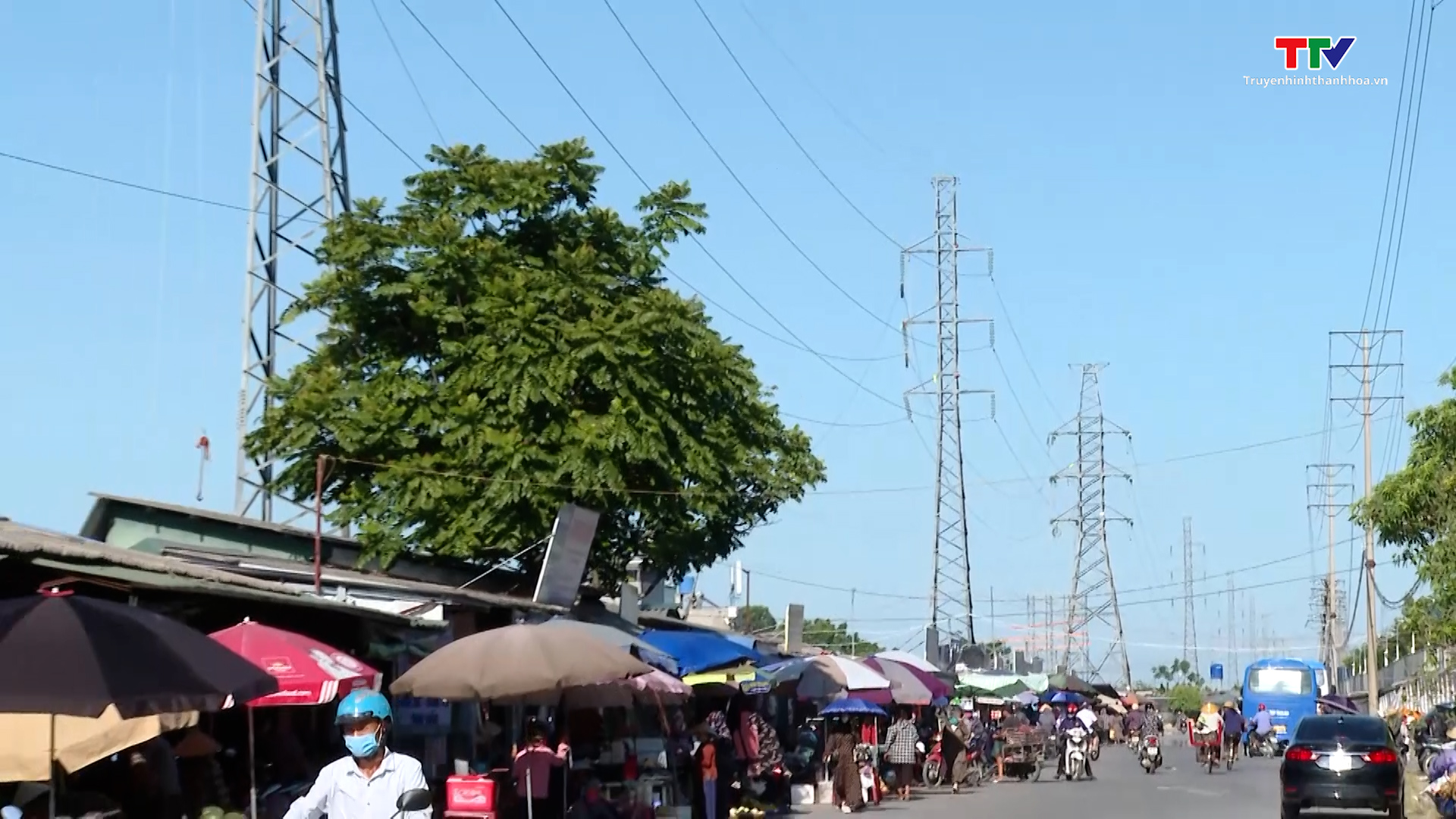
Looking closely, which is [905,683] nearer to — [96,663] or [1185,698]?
[96,663]

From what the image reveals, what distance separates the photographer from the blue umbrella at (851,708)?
30141 millimetres

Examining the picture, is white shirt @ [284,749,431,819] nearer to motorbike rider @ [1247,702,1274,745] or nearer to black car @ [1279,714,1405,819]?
black car @ [1279,714,1405,819]

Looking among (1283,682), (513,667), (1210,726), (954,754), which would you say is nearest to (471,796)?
(513,667)

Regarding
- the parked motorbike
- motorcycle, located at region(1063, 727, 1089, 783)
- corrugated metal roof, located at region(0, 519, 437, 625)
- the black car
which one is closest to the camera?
corrugated metal roof, located at region(0, 519, 437, 625)

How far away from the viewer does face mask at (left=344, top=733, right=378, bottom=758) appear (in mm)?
8055

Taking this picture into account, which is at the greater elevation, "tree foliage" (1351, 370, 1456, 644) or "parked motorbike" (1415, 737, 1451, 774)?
"tree foliage" (1351, 370, 1456, 644)

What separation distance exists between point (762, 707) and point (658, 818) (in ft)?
44.5

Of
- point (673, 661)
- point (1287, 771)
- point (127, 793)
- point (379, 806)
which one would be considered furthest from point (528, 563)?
point (379, 806)

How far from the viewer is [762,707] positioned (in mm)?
34125

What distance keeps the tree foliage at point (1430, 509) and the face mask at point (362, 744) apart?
70.0ft

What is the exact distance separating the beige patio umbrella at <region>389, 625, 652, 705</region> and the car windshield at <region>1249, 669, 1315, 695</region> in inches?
1683

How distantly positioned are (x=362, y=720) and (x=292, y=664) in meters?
6.08

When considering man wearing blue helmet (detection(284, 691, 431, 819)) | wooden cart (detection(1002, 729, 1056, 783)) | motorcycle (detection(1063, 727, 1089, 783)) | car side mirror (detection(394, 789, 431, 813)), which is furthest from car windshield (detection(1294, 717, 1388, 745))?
car side mirror (detection(394, 789, 431, 813))

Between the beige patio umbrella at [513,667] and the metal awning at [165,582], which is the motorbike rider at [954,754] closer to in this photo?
the beige patio umbrella at [513,667]
